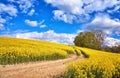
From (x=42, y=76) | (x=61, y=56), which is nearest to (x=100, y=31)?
(x=61, y=56)

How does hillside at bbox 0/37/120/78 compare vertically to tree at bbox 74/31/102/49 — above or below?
below

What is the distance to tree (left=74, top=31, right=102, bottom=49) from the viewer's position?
103m

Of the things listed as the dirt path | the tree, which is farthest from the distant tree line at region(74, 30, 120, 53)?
the dirt path

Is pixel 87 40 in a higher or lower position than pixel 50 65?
higher

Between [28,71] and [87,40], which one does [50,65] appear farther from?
[87,40]

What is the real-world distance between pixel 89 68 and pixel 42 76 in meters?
6.05

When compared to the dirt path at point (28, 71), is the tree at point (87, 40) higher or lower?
higher

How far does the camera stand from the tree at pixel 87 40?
103 meters

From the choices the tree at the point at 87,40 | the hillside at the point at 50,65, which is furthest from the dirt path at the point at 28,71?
the tree at the point at 87,40

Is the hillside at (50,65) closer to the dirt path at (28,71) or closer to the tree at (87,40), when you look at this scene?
the dirt path at (28,71)

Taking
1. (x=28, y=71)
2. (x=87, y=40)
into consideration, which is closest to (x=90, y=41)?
(x=87, y=40)

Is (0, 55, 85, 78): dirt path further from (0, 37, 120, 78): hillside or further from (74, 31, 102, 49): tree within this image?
(74, 31, 102, 49): tree

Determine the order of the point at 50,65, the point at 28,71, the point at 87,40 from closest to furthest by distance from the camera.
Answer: the point at 28,71 < the point at 50,65 < the point at 87,40

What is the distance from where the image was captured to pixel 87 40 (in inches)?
4050
